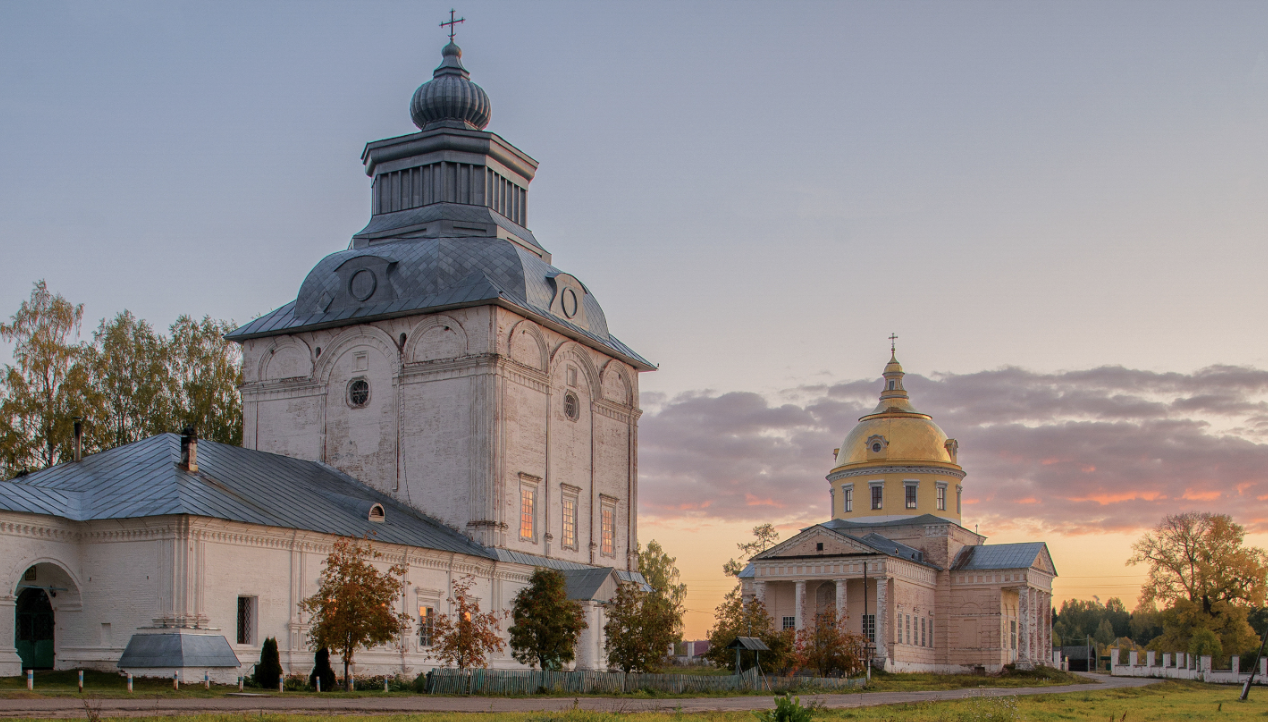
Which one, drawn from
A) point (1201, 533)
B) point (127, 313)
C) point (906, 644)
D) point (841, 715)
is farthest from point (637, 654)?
point (1201, 533)

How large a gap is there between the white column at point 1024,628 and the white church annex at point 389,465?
90.6 ft

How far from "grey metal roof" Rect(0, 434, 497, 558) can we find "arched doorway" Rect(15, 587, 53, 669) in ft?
6.98

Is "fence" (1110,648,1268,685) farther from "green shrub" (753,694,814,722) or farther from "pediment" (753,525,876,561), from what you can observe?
"green shrub" (753,694,814,722)

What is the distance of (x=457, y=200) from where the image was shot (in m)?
45.1

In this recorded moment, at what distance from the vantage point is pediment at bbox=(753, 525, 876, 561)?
2435 inches

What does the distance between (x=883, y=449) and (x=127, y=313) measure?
131 ft

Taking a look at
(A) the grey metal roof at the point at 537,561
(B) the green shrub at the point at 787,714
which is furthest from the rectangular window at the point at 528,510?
(B) the green shrub at the point at 787,714

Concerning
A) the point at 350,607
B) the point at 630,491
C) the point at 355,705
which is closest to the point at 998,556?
the point at 630,491

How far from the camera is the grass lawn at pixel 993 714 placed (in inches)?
768

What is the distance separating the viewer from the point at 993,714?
22.2 m

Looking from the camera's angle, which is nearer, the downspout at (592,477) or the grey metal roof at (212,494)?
the grey metal roof at (212,494)

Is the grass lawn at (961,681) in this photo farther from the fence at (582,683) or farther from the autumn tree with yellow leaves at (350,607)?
the autumn tree with yellow leaves at (350,607)

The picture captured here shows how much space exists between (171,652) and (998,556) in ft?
167

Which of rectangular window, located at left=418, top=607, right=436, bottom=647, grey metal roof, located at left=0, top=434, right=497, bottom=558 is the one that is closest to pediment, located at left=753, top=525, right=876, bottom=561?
grey metal roof, located at left=0, top=434, right=497, bottom=558
